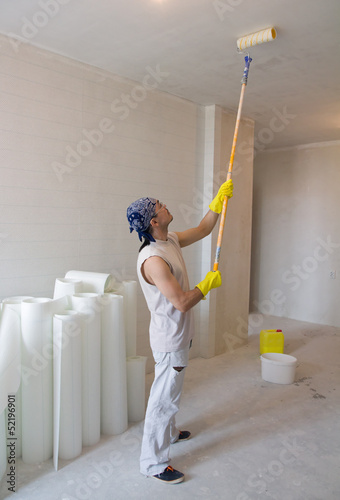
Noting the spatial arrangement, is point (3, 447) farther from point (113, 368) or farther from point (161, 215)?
point (161, 215)

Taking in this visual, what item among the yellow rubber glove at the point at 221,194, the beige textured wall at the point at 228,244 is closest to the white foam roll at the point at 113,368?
the yellow rubber glove at the point at 221,194

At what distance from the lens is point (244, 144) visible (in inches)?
166

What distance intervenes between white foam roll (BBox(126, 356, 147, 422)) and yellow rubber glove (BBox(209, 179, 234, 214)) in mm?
1118

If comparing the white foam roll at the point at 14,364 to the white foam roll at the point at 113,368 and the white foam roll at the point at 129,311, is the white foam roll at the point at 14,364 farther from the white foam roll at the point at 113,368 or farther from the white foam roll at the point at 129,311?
the white foam roll at the point at 129,311

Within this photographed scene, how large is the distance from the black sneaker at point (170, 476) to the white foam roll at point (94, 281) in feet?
3.53

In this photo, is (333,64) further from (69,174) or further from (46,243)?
(46,243)

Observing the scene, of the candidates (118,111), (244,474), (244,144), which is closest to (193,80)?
(118,111)

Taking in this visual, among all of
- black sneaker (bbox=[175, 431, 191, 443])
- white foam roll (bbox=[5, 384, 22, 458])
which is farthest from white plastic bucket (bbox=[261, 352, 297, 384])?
white foam roll (bbox=[5, 384, 22, 458])

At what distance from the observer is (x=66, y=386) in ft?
6.91

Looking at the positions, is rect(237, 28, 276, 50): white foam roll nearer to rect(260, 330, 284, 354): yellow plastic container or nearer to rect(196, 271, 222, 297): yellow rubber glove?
rect(196, 271, 222, 297): yellow rubber glove

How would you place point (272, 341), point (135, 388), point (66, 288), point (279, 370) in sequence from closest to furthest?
point (66, 288) < point (135, 388) < point (279, 370) < point (272, 341)

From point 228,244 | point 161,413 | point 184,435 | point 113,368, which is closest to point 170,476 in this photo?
point 161,413

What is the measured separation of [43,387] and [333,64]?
2853 mm

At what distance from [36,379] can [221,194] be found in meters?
1.46
